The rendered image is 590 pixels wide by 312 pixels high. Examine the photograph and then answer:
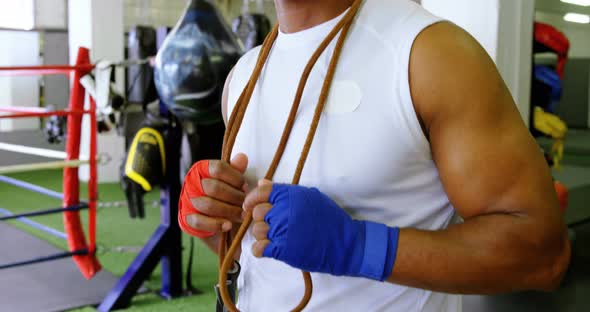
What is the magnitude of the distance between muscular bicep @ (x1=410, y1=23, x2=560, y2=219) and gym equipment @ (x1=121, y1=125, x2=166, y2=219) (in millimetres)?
2564

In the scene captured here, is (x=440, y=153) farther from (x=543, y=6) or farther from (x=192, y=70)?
(x=543, y=6)

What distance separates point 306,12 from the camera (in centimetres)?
95

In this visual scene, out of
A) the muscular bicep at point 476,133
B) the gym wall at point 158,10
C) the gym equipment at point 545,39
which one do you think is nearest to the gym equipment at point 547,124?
the gym equipment at point 545,39

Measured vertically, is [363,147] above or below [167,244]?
above

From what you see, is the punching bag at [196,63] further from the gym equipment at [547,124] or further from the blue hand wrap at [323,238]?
the blue hand wrap at [323,238]

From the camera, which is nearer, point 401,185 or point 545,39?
point 401,185

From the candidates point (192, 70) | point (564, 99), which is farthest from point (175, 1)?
point (192, 70)

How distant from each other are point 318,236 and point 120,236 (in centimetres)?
425

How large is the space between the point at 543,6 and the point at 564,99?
1353 mm

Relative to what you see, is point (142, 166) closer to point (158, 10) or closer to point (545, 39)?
point (545, 39)

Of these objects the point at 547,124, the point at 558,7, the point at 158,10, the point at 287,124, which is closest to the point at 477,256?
the point at 287,124

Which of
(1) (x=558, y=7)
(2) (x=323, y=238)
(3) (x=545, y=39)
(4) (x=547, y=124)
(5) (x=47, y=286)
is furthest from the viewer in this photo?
(1) (x=558, y=7)

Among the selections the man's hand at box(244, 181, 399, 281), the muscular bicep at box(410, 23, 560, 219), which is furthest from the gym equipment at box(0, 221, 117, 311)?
the muscular bicep at box(410, 23, 560, 219)

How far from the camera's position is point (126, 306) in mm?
3275
